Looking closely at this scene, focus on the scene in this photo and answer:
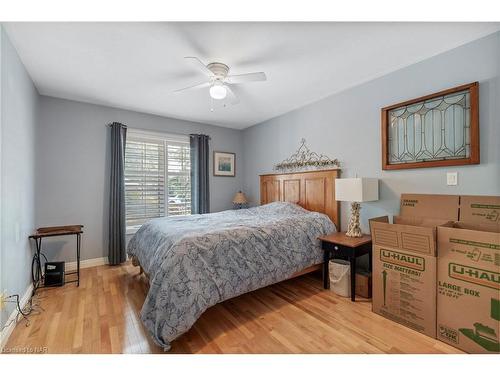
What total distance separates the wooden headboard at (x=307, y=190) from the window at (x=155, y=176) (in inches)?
62.4

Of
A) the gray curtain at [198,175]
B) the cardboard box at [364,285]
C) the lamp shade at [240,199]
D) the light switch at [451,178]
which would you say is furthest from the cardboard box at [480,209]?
the gray curtain at [198,175]

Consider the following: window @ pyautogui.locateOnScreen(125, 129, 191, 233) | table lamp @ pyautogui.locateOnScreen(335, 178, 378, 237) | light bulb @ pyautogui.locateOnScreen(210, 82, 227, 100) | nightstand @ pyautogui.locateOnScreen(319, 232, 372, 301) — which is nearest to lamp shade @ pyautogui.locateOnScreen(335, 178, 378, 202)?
table lamp @ pyautogui.locateOnScreen(335, 178, 378, 237)

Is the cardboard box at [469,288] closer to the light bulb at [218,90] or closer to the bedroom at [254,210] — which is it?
the bedroom at [254,210]

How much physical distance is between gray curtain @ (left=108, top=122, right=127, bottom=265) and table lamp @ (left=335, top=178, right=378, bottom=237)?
3160 mm

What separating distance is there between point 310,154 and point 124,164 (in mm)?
2962

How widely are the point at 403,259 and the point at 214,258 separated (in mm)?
1610

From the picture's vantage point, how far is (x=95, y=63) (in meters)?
2.26

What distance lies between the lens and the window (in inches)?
147

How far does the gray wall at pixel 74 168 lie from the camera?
121 inches

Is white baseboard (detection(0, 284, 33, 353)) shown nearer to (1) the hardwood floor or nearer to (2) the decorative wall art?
(1) the hardwood floor

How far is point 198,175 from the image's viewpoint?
4.25m

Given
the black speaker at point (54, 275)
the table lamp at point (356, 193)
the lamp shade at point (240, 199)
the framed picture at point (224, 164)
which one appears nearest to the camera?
the table lamp at point (356, 193)

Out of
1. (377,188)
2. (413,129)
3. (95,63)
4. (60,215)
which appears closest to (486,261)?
(377,188)

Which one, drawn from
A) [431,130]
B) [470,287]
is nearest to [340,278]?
[470,287]
